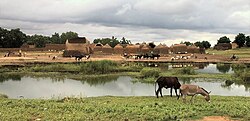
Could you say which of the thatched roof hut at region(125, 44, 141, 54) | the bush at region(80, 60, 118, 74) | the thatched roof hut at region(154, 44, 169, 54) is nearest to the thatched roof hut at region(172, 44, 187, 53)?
the thatched roof hut at region(154, 44, 169, 54)

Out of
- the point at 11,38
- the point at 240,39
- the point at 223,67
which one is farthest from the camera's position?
the point at 240,39

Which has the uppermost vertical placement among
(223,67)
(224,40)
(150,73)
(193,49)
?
(224,40)

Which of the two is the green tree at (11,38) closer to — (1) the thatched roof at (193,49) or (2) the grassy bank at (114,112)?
(1) the thatched roof at (193,49)

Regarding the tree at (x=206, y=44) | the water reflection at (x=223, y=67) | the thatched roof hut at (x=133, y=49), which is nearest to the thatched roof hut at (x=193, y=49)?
the thatched roof hut at (x=133, y=49)

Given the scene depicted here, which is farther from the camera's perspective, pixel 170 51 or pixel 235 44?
pixel 235 44

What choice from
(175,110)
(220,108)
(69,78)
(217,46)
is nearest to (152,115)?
(175,110)

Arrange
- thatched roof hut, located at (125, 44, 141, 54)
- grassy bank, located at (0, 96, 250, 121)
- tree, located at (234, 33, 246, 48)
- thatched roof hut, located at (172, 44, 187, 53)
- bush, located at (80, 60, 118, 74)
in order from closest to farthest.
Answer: grassy bank, located at (0, 96, 250, 121)
bush, located at (80, 60, 118, 74)
thatched roof hut, located at (125, 44, 141, 54)
thatched roof hut, located at (172, 44, 187, 53)
tree, located at (234, 33, 246, 48)

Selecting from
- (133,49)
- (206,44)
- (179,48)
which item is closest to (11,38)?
(133,49)

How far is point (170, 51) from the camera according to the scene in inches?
3674

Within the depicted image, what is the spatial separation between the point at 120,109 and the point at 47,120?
3.00 metres

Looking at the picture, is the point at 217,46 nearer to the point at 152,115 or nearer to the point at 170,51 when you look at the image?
the point at 170,51

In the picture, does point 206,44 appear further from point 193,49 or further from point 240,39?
point 193,49

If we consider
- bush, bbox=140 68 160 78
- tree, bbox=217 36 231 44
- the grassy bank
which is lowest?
bush, bbox=140 68 160 78

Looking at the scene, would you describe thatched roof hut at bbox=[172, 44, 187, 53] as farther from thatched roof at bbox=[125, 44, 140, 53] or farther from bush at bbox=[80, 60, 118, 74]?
bush at bbox=[80, 60, 118, 74]
